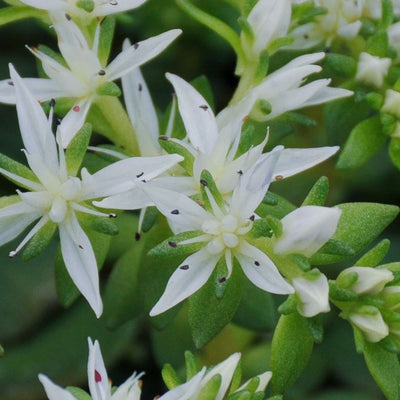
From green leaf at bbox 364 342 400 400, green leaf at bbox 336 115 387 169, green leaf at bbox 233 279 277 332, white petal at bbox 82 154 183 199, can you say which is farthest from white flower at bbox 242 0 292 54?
green leaf at bbox 364 342 400 400

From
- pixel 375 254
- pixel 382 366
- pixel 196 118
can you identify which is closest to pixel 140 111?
pixel 196 118

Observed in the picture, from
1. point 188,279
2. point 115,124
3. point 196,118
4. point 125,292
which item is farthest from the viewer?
point 125,292

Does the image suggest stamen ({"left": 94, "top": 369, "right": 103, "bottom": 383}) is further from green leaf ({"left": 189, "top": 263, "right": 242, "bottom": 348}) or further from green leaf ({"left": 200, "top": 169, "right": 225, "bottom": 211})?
green leaf ({"left": 200, "top": 169, "right": 225, "bottom": 211})

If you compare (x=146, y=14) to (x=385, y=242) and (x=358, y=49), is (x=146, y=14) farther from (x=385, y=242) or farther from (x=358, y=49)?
(x=385, y=242)

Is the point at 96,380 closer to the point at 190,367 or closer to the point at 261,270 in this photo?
the point at 190,367

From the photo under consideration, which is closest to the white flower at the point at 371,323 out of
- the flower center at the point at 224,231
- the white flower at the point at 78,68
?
the flower center at the point at 224,231

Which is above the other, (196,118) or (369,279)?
(196,118)

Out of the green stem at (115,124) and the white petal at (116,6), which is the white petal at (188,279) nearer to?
the green stem at (115,124)
